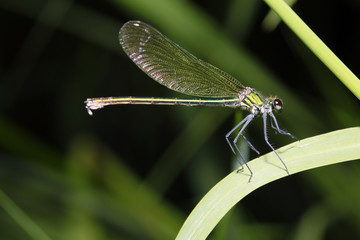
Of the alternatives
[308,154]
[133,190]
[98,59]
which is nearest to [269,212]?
[133,190]

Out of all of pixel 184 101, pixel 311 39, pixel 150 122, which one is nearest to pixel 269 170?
pixel 311 39

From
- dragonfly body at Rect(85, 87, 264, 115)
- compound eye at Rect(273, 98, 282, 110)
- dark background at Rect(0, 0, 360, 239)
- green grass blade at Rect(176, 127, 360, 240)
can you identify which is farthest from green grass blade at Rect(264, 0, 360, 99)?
dragonfly body at Rect(85, 87, 264, 115)

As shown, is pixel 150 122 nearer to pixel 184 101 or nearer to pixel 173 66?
pixel 173 66

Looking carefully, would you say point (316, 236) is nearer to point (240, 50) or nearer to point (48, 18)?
point (240, 50)

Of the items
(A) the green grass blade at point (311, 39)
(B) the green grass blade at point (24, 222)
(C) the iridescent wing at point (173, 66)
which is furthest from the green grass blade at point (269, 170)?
(C) the iridescent wing at point (173, 66)

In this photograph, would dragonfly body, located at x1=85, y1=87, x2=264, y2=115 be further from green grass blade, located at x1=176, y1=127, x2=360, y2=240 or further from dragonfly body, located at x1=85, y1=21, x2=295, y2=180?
green grass blade, located at x1=176, y1=127, x2=360, y2=240

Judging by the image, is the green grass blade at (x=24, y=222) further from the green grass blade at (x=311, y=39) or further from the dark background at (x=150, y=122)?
the green grass blade at (x=311, y=39)

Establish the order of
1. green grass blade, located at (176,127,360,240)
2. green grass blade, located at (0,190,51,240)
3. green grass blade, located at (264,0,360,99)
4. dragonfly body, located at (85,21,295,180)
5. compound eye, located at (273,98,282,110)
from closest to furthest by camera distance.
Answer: green grass blade, located at (264,0,360,99) → green grass blade, located at (176,127,360,240) → green grass blade, located at (0,190,51,240) → compound eye, located at (273,98,282,110) → dragonfly body, located at (85,21,295,180)

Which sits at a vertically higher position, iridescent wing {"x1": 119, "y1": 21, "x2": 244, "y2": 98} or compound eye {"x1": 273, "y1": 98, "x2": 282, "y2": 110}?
iridescent wing {"x1": 119, "y1": 21, "x2": 244, "y2": 98}
